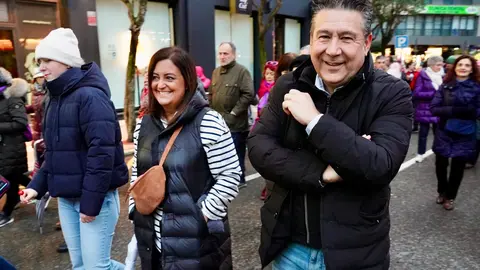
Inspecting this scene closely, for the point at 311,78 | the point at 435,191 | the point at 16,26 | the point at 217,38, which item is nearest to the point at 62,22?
the point at 16,26

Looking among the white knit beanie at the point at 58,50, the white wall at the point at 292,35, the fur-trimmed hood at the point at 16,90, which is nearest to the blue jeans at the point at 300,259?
the white knit beanie at the point at 58,50

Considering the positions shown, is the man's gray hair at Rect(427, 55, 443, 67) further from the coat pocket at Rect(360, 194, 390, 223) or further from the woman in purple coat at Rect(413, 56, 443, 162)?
the coat pocket at Rect(360, 194, 390, 223)

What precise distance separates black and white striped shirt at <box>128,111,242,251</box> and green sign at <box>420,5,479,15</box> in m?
65.1

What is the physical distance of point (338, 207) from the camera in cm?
155

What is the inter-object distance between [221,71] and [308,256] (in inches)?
167

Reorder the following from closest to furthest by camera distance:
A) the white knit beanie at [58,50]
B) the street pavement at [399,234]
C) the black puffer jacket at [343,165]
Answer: the black puffer jacket at [343,165] < the white knit beanie at [58,50] < the street pavement at [399,234]

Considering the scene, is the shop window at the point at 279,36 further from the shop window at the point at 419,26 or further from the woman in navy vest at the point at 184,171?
the shop window at the point at 419,26

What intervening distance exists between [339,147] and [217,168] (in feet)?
3.05

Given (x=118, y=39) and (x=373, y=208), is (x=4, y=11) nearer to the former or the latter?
(x=118, y=39)

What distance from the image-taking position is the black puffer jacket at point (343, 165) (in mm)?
1466

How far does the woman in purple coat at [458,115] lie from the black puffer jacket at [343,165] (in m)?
3.74

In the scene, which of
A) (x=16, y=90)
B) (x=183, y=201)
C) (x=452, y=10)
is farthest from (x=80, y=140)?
(x=452, y=10)

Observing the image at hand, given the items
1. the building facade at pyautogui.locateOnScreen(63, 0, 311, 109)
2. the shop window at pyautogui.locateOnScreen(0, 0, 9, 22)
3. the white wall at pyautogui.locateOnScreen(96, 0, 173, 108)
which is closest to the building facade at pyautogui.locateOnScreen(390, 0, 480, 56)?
the building facade at pyautogui.locateOnScreen(63, 0, 311, 109)

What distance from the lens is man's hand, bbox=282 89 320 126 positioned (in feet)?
5.04
